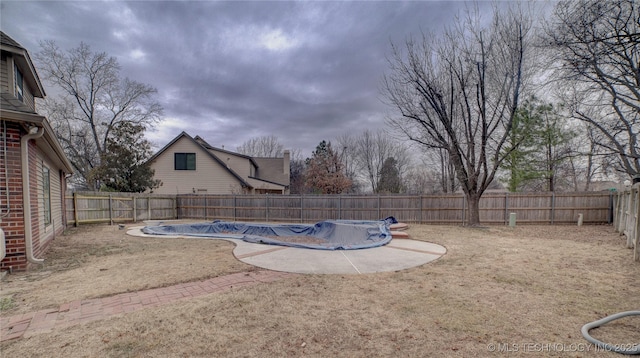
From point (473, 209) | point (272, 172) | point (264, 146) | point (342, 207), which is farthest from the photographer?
point (264, 146)

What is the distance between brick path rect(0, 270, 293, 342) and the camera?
277cm

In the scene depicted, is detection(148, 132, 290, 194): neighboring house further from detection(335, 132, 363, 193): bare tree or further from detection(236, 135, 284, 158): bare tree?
detection(236, 135, 284, 158): bare tree

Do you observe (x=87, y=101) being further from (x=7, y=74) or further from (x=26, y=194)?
(x=26, y=194)

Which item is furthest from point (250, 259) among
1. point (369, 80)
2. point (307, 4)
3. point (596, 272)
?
point (369, 80)

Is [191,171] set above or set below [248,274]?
above

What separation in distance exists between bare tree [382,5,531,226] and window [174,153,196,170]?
15.7 m

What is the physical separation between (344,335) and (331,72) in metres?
14.0

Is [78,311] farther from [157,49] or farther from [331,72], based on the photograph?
[331,72]

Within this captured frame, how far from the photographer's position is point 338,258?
6.07 meters

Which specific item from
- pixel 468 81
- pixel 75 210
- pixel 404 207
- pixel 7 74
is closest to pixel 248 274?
pixel 7 74

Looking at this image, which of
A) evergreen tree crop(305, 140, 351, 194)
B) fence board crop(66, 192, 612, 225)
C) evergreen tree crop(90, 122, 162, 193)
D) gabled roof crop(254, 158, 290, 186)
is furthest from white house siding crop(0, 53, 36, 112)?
evergreen tree crop(305, 140, 351, 194)

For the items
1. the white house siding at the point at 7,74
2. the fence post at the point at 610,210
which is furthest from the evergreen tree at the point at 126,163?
the fence post at the point at 610,210

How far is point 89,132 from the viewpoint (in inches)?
895

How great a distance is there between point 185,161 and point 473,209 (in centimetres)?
1971
